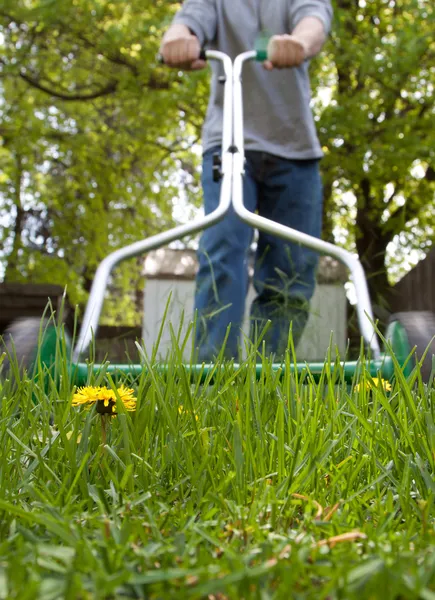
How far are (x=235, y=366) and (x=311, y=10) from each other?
1.71 metres

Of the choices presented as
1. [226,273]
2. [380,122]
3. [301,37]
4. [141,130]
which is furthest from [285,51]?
[141,130]

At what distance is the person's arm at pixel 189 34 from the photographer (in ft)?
8.07

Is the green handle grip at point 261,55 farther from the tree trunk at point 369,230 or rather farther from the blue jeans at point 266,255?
the tree trunk at point 369,230

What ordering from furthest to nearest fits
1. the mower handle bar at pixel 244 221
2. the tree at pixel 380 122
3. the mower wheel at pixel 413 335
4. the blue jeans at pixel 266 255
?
the tree at pixel 380 122 → the blue jeans at pixel 266 255 → the mower handle bar at pixel 244 221 → the mower wheel at pixel 413 335

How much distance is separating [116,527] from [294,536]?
15 cm

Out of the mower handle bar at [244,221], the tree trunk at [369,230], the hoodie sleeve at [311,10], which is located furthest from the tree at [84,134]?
the mower handle bar at [244,221]

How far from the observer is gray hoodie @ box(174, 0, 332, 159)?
279 cm

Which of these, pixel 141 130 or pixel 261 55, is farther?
pixel 141 130

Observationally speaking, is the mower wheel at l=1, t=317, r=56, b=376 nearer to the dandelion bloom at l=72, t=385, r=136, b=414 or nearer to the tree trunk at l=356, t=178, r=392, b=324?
the dandelion bloom at l=72, t=385, r=136, b=414

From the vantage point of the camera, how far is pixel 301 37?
2.50 m

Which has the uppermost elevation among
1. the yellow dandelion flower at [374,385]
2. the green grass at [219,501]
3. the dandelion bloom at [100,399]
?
the yellow dandelion flower at [374,385]

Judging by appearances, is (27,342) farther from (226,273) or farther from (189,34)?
(189,34)

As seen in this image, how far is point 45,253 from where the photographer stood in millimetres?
7262

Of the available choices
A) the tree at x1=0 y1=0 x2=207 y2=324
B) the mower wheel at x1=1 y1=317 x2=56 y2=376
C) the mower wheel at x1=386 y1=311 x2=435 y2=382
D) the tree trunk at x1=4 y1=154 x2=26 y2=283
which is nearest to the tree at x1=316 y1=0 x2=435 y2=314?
the tree at x1=0 y1=0 x2=207 y2=324
